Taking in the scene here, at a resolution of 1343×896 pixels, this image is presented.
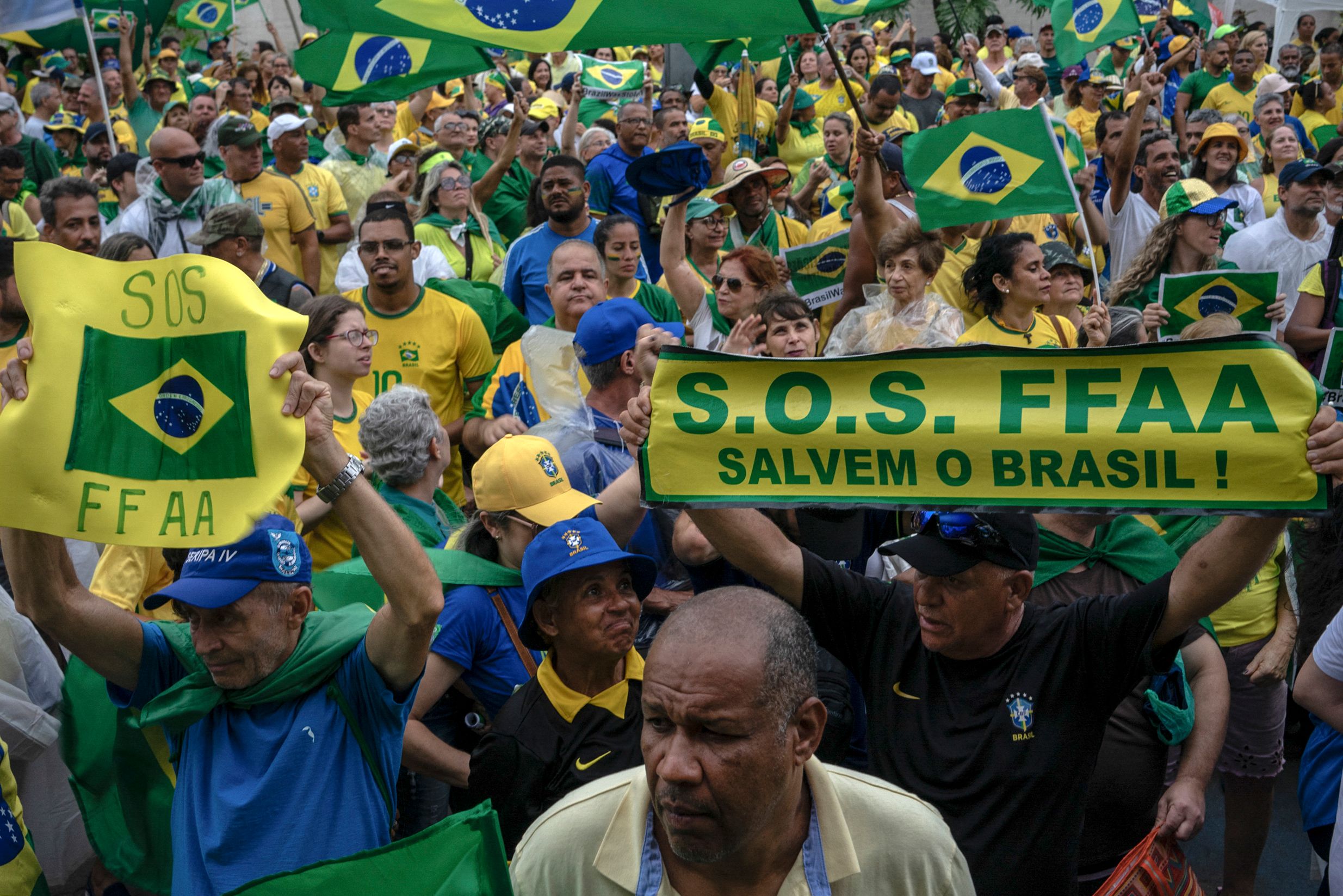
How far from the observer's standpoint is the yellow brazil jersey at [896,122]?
12.2 m

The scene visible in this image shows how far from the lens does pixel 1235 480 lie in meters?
2.56

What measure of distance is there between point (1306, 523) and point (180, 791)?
3.43m

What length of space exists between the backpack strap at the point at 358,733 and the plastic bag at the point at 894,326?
311cm

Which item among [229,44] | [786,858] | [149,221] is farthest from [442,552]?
[229,44]

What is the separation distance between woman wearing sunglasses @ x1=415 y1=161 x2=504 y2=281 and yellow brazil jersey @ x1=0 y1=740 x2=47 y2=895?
212 inches

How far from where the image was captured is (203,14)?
637 inches

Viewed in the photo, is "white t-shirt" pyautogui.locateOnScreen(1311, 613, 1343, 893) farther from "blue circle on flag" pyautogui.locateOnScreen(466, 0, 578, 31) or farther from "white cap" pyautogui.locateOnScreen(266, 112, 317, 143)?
"white cap" pyautogui.locateOnScreen(266, 112, 317, 143)

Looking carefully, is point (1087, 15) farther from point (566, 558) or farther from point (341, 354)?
point (566, 558)

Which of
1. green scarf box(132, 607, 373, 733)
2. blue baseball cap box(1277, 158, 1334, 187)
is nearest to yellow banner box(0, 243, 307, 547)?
green scarf box(132, 607, 373, 733)

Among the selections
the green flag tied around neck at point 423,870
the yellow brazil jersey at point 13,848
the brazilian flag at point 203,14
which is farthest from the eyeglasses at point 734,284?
the brazilian flag at point 203,14

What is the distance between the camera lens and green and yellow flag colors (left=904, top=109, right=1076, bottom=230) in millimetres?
5828

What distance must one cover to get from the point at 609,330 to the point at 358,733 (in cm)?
207

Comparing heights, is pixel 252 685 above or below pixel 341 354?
below

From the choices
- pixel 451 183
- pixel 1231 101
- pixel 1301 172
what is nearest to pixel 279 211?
pixel 451 183
